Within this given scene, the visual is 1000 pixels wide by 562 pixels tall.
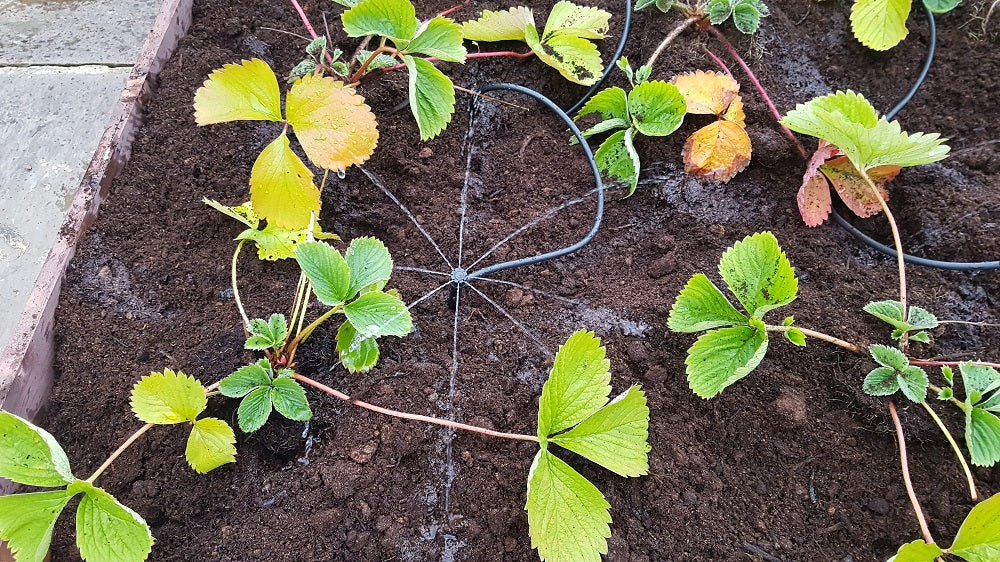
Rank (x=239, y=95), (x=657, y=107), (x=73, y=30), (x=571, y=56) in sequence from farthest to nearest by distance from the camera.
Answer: (x=73, y=30)
(x=571, y=56)
(x=657, y=107)
(x=239, y=95)

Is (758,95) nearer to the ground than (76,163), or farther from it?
farther from it

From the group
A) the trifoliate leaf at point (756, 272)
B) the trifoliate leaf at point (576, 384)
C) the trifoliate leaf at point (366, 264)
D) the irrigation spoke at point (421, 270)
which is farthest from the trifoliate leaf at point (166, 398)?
the trifoliate leaf at point (756, 272)

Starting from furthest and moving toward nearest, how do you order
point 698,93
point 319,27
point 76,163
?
point 76,163 → point 319,27 → point 698,93

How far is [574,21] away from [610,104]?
23 centimetres

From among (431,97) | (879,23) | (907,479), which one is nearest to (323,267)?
(431,97)

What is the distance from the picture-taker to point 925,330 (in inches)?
39.7

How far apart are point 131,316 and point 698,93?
117 centimetres

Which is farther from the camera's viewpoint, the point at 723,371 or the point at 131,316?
the point at 131,316

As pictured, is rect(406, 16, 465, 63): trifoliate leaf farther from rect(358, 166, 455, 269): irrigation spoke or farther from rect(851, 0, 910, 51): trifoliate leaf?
rect(851, 0, 910, 51): trifoliate leaf

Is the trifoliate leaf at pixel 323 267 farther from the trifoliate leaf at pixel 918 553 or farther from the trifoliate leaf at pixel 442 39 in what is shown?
the trifoliate leaf at pixel 918 553

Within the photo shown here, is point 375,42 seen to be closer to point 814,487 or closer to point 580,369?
point 580,369

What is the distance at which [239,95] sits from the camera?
95 centimetres

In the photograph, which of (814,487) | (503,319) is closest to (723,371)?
(814,487)

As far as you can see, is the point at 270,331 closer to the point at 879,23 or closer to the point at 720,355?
the point at 720,355
